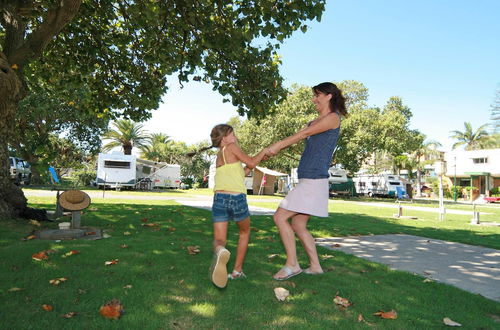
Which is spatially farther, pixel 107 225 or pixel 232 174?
pixel 107 225

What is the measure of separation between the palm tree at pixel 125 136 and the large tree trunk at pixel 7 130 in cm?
3419

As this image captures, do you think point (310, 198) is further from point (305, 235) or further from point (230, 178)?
point (230, 178)

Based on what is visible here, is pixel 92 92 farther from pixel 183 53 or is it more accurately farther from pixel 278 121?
pixel 278 121

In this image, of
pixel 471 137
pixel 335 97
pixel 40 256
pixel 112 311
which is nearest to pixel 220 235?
pixel 112 311

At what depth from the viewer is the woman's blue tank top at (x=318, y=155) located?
338 cm

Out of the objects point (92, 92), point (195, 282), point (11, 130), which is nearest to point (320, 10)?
point (195, 282)

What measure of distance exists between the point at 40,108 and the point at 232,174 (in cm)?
2275

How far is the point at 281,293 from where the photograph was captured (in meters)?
2.86

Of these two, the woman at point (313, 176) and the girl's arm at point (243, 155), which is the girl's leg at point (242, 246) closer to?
the woman at point (313, 176)

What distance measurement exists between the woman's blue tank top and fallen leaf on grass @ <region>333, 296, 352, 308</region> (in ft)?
3.71

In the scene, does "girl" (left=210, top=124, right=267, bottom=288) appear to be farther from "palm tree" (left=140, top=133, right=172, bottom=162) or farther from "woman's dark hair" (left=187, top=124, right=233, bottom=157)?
"palm tree" (left=140, top=133, right=172, bottom=162)

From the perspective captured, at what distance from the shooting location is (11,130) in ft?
21.6

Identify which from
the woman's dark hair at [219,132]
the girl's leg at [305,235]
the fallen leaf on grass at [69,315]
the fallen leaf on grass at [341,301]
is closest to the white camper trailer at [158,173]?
the woman's dark hair at [219,132]

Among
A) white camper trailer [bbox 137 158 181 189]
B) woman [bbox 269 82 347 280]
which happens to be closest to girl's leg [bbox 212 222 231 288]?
woman [bbox 269 82 347 280]
